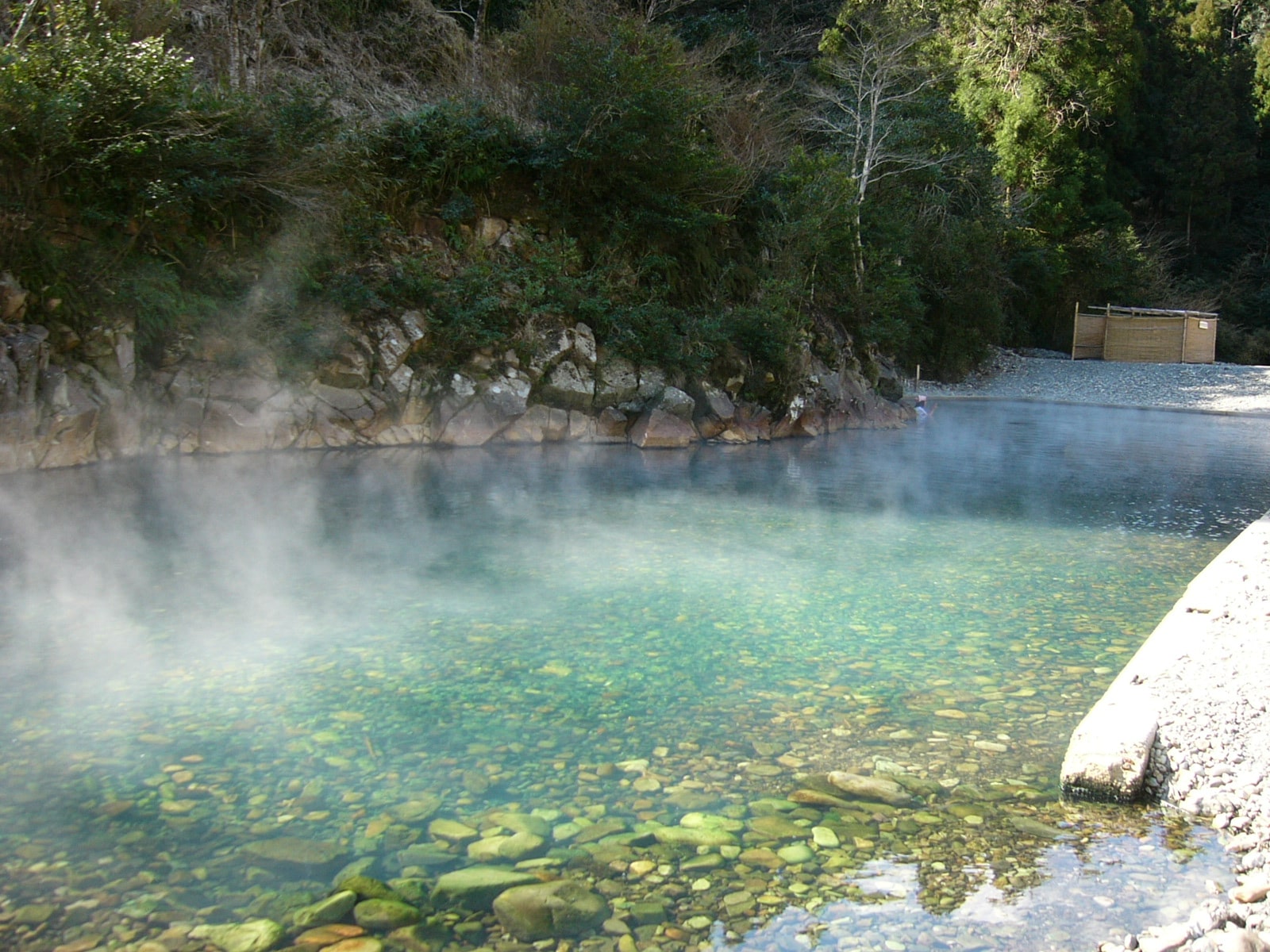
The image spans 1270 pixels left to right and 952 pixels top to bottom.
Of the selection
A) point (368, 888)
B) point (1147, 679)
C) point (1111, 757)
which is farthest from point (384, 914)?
point (1147, 679)

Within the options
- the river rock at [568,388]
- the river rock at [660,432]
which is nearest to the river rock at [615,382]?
the river rock at [568,388]

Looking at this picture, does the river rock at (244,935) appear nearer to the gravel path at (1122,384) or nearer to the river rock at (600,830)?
the river rock at (600,830)

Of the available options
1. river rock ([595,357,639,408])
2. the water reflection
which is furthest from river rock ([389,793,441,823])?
river rock ([595,357,639,408])

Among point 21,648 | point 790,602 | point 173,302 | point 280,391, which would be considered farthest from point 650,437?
point 21,648

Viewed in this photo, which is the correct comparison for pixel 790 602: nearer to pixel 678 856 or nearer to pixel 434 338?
pixel 678 856

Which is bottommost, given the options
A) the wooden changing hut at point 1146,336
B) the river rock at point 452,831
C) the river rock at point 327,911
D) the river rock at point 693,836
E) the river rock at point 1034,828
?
the river rock at point 327,911

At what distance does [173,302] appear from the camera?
10.4 m

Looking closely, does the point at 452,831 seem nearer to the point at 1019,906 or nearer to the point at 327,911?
the point at 327,911

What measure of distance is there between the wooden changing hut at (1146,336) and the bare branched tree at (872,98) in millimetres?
9041

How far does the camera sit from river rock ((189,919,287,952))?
93.8 inches

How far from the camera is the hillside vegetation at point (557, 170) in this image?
10023mm

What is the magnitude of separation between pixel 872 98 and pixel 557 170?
408 inches

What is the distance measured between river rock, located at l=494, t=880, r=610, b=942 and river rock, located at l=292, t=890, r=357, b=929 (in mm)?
379

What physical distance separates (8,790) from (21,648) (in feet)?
5.24
